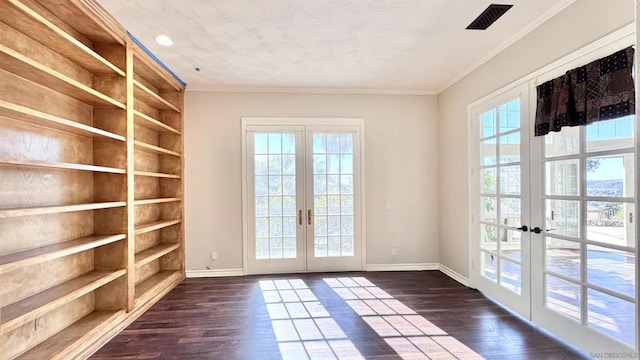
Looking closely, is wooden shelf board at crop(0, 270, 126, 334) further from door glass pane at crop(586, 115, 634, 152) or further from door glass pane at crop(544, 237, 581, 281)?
door glass pane at crop(586, 115, 634, 152)

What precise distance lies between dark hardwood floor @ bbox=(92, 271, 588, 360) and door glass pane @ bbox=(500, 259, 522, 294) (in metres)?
0.28

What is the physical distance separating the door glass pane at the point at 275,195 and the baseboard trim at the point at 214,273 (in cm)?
38

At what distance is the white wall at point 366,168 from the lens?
4227 millimetres

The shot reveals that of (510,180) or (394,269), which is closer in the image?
(510,180)

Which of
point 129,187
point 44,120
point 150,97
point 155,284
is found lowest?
point 155,284

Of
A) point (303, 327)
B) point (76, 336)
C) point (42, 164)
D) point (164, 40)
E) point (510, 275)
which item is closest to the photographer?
point (42, 164)

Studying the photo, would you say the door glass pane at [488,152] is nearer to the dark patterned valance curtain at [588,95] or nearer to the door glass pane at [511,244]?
the dark patterned valance curtain at [588,95]

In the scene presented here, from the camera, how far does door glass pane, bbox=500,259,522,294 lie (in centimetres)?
287

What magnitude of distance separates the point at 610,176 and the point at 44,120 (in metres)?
3.90

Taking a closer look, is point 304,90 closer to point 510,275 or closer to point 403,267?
point 403,267

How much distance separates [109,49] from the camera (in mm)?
2746

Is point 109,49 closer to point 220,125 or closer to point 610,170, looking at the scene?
point 220,125

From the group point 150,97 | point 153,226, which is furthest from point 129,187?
point 150,97

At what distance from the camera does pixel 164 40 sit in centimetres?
286
